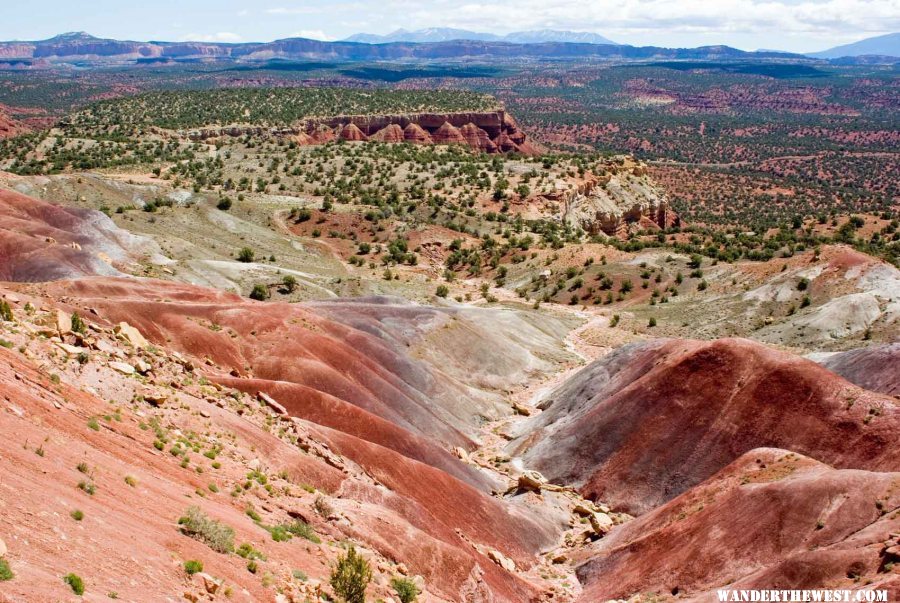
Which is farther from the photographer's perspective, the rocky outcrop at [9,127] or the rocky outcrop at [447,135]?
the rocky outcrop at [9,127]

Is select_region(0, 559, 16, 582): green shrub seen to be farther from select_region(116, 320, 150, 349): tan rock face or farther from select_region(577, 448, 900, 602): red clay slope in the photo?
select_region(116, 320, 150, 349): tan rock face

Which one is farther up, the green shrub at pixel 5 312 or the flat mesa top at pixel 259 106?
the flat mesa top at pixel 259 106

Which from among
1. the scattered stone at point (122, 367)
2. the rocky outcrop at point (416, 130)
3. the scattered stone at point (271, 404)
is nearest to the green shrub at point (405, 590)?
the scattered stone at point (122, 367)

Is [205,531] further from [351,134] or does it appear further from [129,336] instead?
[351,134]

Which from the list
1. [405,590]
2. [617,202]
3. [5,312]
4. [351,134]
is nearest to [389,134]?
[351,134]

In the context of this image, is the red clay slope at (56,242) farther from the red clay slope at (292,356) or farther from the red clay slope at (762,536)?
the red clay slope at (762,536)

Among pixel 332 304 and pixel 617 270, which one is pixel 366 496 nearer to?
pixel 332 304

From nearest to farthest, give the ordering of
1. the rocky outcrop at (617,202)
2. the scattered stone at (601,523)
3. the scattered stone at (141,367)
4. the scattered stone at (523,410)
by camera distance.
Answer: the scattered stone at (141,367) < the scattered stone at (601,523) < the scattered stone at (523,410) < the rocky outcrop at (617,202)
